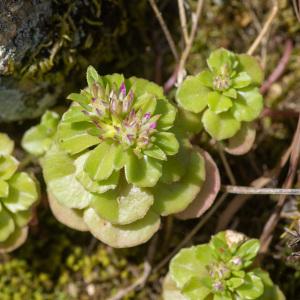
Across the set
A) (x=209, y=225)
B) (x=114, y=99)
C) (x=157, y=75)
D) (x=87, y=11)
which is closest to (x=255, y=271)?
(x=209, y=225)

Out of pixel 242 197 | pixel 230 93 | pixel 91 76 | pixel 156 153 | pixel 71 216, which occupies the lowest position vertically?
pixel 242 197

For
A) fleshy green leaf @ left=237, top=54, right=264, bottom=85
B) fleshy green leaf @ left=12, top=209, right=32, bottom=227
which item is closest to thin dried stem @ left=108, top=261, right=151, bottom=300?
fleshy green leaf @ left=12, top=209, right=32, bottom=227

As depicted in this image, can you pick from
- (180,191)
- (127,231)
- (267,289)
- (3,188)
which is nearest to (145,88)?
(180,191)

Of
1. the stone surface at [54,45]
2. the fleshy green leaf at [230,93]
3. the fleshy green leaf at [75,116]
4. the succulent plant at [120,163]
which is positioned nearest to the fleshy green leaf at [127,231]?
the succulent plant at [120,163]

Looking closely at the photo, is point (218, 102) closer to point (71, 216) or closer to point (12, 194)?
point (71, 216)

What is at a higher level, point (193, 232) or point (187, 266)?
point (187, 266)

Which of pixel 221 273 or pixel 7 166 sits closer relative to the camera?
pixel 221 273

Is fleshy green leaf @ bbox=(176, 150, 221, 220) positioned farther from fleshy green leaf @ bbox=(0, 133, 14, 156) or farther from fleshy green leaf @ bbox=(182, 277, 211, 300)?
fleshy green leaf @ bbox=(0, 133, 14, 156)

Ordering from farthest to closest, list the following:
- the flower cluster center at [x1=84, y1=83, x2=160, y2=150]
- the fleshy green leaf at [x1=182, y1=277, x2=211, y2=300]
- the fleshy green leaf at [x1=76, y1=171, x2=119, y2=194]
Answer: the fleshy green leaf at [x1=182, y1=277, x2=211, y2=300], the fleshy green leaf at [x1=76, y1=171, x2=119, y2=194], the flower cluster center at [x1=84, y1=83, x2=160, y2=150]
